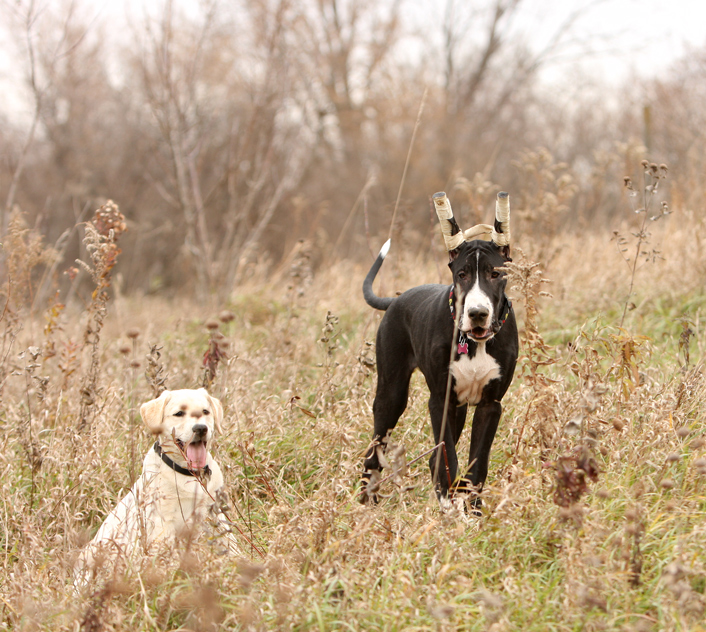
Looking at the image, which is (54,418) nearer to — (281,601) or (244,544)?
(244,544)

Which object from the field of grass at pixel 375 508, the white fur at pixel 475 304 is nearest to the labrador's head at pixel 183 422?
the field of grass at pixel 375 508

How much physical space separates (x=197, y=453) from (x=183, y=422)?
0.16 meters

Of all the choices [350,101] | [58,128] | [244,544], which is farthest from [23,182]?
[244,544]

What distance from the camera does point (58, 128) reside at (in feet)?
50.2

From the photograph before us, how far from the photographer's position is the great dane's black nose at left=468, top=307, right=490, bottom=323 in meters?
2.84

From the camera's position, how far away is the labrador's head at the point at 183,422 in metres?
3.18

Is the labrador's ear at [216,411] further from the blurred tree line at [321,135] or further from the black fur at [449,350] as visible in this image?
the blurred tree line at [321,135]

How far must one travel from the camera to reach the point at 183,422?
3217 millimetres

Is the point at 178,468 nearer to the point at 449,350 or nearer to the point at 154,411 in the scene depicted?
the point at 154,411

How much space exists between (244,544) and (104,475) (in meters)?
1.13

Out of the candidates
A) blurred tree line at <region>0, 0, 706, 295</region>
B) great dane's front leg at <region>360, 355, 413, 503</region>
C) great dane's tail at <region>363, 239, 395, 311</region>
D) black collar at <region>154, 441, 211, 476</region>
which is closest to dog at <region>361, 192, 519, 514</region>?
great dane's front leg at <region>360, 355, 413, 503</region>

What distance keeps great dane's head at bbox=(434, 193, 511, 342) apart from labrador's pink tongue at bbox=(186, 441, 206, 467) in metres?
1.32

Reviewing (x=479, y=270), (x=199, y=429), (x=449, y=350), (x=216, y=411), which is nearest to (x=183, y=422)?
(x=199, y=429)

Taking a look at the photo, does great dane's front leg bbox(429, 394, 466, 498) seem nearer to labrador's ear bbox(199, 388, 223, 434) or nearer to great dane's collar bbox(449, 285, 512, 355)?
great dane's collar bbox(449, 285, 512, 355)
